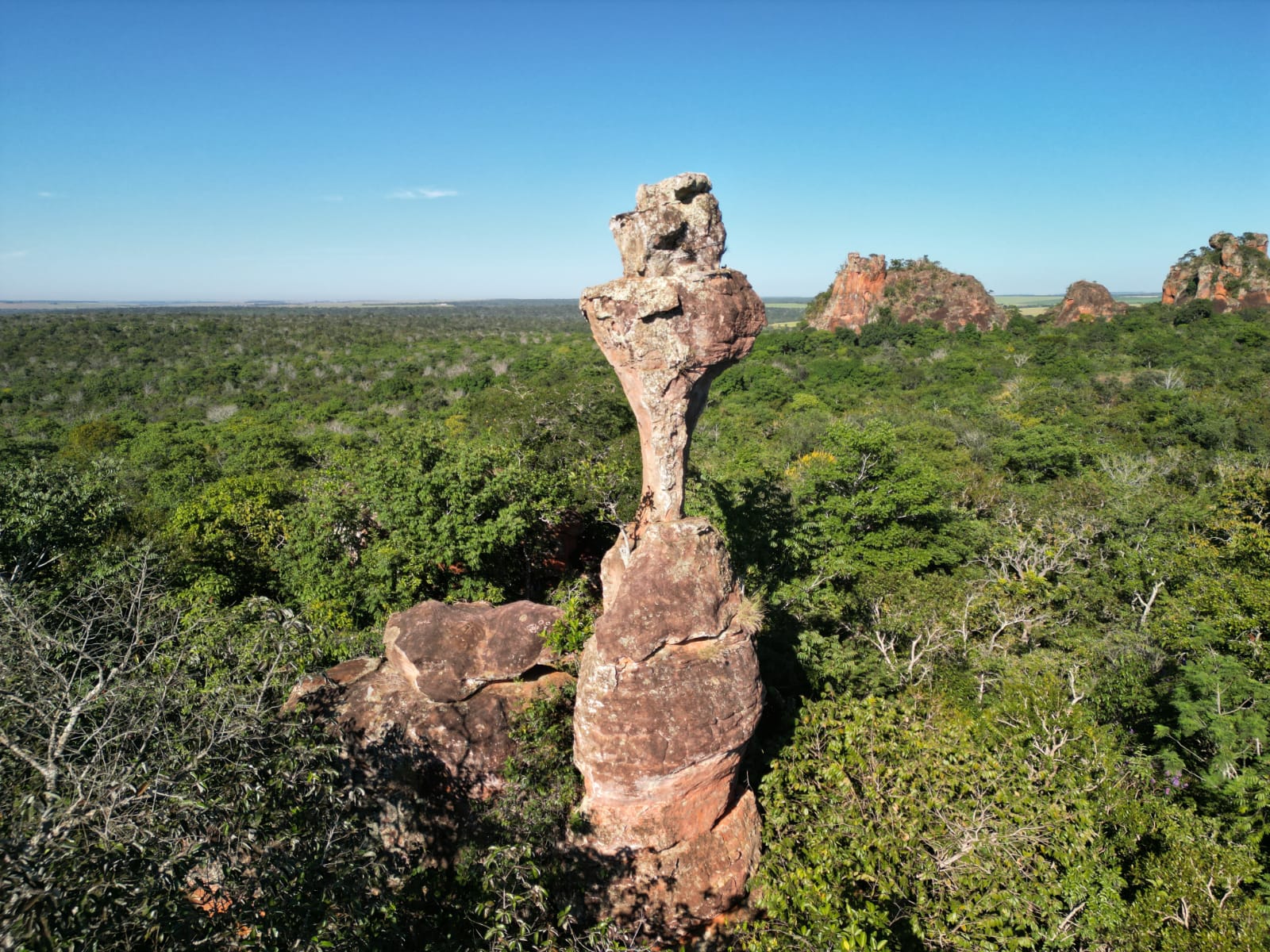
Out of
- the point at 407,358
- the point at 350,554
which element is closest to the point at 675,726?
the point at 350,554

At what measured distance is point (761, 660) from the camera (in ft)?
40.4

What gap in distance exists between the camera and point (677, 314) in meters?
8.38

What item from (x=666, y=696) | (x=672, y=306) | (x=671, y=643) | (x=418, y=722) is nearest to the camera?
(x=672, y=306)

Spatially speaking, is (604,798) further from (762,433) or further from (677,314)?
(762,433)

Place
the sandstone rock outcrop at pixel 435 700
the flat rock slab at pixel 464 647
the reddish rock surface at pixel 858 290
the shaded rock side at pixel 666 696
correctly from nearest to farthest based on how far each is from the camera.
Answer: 1. the shaded rock side at pixel 666 696
2. the sandstone rock outcrop at pixel 435 700
3. the flat rock slab at pixel 464 647
4. the reddish rock surface at pixel 858 290

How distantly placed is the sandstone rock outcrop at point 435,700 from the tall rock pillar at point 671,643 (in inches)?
74.8

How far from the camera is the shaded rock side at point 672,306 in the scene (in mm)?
8391

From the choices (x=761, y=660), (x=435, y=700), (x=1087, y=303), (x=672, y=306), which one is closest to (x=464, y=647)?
(x=435, y=700)

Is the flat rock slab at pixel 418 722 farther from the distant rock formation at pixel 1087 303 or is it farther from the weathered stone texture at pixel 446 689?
the distant rock formation at pixel 1087 303

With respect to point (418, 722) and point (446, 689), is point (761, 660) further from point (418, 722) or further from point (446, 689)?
point (418, 722)

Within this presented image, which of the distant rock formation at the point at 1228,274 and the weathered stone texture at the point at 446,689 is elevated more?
the distant rock formation at the point at 1228,274

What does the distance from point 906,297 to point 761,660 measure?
313 ft

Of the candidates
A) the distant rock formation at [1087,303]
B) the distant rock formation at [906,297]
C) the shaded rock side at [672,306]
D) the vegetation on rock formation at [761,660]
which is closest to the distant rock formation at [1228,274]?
the distant rock formation at [1087,303]

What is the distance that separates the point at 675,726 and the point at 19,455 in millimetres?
37296
